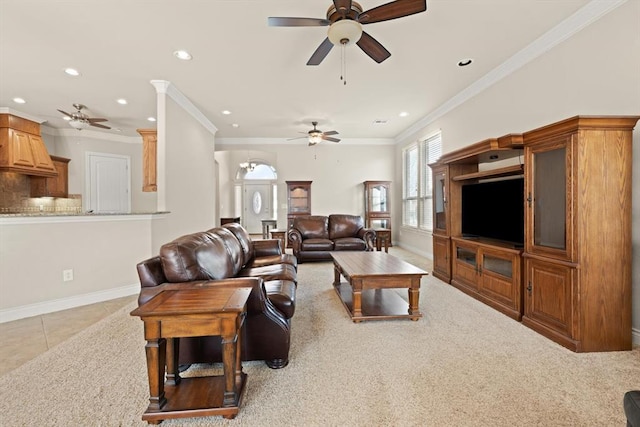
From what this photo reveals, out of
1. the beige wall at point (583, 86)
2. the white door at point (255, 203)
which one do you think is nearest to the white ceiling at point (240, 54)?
the beige wall at point (583, 86)

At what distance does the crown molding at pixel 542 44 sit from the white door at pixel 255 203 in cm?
804

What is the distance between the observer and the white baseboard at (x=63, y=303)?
2969mm

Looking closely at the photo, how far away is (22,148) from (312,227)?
5.57 meters

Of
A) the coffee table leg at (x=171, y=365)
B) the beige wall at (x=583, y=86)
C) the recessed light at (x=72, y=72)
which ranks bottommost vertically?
the coffee table leg at (x=171, y=365)

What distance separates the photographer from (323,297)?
347cm

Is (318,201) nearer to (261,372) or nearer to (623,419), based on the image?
(261,372)

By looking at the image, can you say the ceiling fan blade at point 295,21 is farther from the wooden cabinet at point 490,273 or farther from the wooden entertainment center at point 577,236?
the wooden cabinet at point 490,273

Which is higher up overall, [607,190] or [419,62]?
[419,62]

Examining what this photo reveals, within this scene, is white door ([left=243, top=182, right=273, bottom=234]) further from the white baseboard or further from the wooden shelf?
the wooden shelf

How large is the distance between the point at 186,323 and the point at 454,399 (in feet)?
5.12

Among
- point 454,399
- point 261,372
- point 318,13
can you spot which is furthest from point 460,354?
point 318,13

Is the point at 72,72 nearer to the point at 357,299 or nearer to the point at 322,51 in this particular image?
the point at 322,51

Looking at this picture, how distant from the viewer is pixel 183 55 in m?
3.35

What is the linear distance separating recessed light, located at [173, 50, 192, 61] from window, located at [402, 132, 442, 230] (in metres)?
4.51
